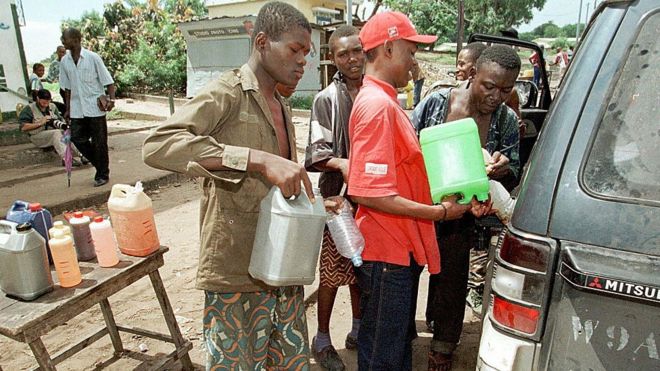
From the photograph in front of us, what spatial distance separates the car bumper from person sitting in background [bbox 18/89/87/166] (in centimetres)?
748

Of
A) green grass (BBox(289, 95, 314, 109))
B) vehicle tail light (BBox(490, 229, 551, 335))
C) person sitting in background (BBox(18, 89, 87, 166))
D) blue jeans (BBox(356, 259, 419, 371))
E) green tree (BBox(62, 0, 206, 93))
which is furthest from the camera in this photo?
green tree (BBox(62, 0, 206, 93))

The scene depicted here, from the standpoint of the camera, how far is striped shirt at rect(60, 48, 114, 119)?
5637 millimetres

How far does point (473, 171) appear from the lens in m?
1.75

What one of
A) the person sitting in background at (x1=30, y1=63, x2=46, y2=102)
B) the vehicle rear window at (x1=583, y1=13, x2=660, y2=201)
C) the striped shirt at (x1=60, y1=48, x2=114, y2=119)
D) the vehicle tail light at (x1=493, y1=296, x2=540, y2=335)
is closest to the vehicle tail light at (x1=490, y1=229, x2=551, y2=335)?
the vehicle tail light at (x1=493, y1=296, x2=540, y2=335)

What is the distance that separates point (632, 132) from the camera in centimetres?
116

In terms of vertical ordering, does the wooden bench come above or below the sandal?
above

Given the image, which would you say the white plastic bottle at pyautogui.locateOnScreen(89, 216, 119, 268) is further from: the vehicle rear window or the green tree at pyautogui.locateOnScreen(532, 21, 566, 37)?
the green tree at pyautogui.locateOnScreen(532, 21, 566, 37)

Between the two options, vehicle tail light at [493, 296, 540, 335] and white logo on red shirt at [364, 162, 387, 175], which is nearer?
vehicle tail light at [493, 296, 540, 335]

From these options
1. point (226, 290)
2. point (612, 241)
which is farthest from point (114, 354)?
point (612, 241)

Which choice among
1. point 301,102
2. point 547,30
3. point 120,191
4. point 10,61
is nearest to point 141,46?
point 301,102

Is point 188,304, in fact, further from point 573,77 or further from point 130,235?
point 573,77

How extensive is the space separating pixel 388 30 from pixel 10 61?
8820 millimetres

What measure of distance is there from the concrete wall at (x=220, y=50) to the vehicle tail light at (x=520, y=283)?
13990 millimetres

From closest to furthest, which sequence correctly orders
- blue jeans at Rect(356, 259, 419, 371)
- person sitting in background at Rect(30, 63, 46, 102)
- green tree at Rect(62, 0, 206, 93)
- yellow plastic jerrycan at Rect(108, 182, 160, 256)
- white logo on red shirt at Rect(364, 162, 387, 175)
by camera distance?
1. white logo on red shirt at Rect(364, 162, 387, 175)
2. blue jeans at Rect(356, 259, 419, 371)
3. yellow plastic jerrycan at Rect(108, 182, 160, 256)
4. person sitting in background at Rect(30, 63, 46, 102)
5. green tree at Rect(62, 0, 206, 93)
